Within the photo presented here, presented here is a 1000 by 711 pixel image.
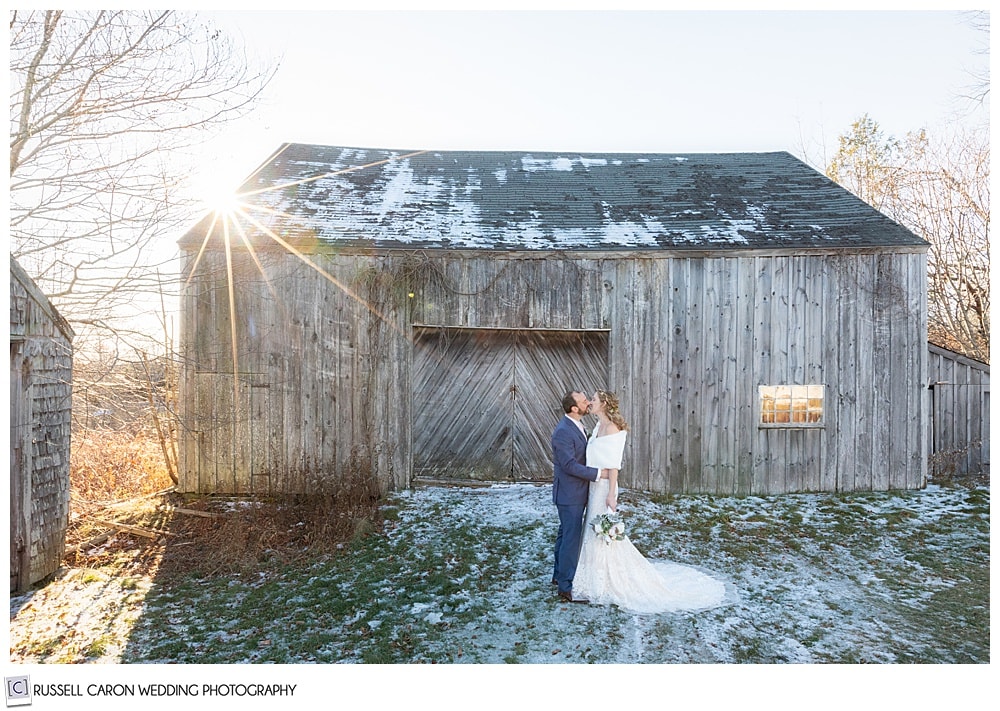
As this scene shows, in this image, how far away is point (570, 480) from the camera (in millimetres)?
4980

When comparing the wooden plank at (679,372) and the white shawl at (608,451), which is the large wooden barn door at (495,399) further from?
the white shawl at (608,451)

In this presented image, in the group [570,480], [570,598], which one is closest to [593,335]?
[570,480]

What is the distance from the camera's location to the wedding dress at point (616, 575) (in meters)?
4.95

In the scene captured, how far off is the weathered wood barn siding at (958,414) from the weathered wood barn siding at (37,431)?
37.7 ft

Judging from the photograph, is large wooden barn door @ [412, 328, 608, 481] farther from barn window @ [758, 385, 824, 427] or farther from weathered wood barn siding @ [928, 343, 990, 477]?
weathered wood barn siding @ [928, 343, 990, 477]

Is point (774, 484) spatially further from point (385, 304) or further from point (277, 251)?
point (277, 251)

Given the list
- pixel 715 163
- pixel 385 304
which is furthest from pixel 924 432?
pixel 385 304

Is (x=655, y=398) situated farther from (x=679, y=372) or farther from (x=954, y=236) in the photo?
(x=954, y=236)

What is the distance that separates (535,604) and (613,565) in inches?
29.1

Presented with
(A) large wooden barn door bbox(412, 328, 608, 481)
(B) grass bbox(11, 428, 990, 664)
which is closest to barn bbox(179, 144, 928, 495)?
(A) large wooden barn door bbox(412, 328, 608, 481)

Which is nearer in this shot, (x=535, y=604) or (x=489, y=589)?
(x=535, y=604)
